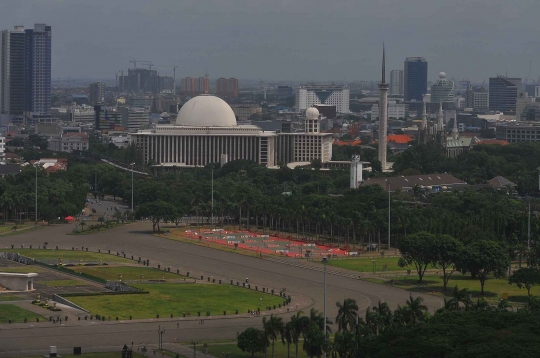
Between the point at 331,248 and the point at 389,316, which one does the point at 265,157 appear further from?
the point at 389,316

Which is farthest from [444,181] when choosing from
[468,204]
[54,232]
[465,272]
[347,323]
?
[347,323]

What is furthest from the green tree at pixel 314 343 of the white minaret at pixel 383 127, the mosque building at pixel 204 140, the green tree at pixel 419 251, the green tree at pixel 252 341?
the mosque building at pixel 204 140

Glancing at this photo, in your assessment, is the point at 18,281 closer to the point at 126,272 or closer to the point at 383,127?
the point at 126,272

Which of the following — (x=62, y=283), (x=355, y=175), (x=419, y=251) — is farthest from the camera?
(x=355, y=175)

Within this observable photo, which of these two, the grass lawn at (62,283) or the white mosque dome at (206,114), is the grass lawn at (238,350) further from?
the white mosque dome at (206,114)

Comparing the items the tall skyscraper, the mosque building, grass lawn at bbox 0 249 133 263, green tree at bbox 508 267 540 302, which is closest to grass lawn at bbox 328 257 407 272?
green tree at bbox 508 267 540 302

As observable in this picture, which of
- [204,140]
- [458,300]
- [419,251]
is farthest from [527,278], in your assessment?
[204,140]

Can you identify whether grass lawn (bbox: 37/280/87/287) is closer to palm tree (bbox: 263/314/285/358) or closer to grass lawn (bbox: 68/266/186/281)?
grass lawn (bbox: 68/266/186/281)
